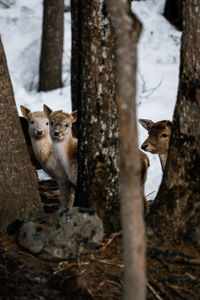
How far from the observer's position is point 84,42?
5.41m

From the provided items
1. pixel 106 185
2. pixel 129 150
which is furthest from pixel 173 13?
pixel 129 150

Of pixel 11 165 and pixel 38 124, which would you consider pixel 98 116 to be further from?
pixel 38 124

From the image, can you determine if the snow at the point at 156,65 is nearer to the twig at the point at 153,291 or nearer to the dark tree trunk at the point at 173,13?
the dark tree trunk at the point at 173,13

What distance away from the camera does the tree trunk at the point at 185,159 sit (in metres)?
5.00

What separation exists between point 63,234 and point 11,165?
1041 mm

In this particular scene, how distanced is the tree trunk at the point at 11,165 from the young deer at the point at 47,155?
1287mm

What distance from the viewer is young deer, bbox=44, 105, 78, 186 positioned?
6.66m

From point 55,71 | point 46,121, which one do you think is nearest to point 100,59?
point 46,121

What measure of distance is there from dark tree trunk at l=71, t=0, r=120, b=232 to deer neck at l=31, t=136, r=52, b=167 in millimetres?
1548

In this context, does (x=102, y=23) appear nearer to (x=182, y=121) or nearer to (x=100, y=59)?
(x=100, y=59)

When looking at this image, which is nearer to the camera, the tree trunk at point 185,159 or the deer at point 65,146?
the tree trunk at point 185,159

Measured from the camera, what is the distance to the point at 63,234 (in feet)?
16.5

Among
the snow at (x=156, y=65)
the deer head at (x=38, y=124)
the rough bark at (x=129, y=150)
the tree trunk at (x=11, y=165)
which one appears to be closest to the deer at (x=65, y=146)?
the deer head at (x=38, y=124)

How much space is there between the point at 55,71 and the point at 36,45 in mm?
1824
